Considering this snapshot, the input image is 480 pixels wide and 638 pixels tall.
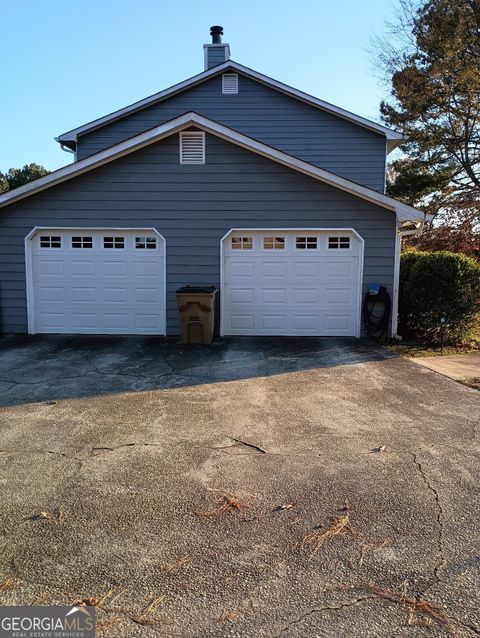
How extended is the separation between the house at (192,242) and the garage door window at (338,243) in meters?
0.03

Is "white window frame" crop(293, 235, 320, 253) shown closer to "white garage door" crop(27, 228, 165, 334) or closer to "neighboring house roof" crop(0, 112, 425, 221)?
"neighboring house roof" crop(0, 112, 425, 221)

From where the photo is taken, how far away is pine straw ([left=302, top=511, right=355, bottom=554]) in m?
2.85

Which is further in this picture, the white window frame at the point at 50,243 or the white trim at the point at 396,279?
the white window frame at the point at 50,243

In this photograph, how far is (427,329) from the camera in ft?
34.2

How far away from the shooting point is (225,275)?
34.0 feet

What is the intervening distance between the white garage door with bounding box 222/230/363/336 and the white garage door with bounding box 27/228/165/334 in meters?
1.63

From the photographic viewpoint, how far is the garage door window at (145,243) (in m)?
10.4

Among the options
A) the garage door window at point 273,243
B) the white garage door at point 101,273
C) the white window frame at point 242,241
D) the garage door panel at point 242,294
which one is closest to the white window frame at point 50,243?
the white garage door at point 101,273

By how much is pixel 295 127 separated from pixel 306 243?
4577 millimetres

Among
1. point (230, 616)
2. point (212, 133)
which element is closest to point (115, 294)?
point (212, 133)

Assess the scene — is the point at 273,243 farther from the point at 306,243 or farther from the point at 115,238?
the point at 115,238

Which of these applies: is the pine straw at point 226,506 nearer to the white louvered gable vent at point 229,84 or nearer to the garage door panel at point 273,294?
the garage door panel at point 273,294

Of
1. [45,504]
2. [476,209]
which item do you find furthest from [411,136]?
[45,504]

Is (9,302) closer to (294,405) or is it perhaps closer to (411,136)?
(294,405)
